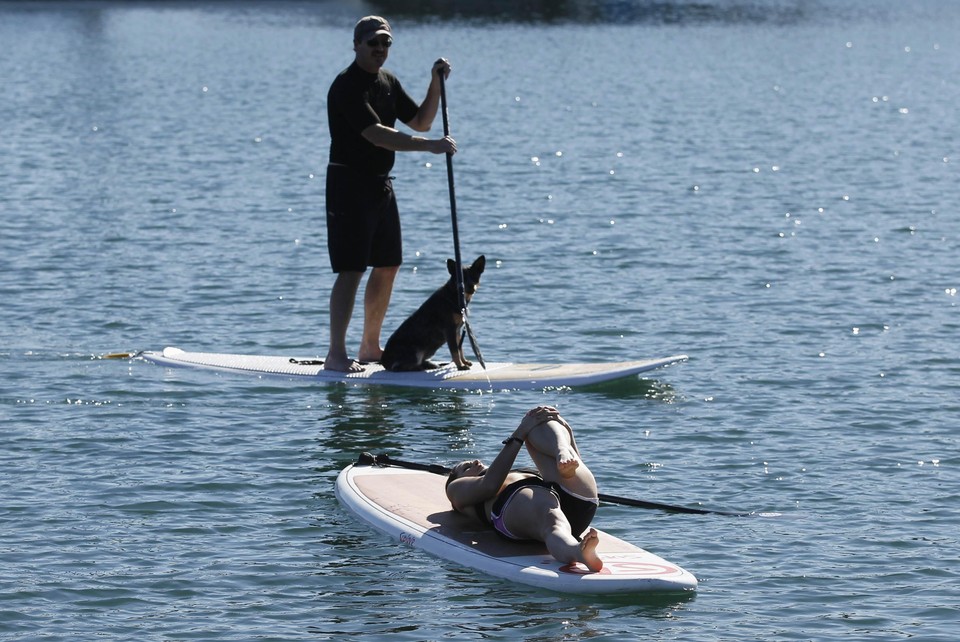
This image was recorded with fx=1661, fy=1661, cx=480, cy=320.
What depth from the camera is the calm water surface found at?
8.48 meters

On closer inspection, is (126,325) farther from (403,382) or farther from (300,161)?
(300,161)

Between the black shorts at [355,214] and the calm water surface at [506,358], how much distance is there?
109cm

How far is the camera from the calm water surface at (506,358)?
8.48 meters

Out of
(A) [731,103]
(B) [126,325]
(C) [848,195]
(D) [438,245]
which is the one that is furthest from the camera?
(A) [731,103]

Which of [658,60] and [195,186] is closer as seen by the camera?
[195,186]

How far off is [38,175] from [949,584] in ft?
67.1

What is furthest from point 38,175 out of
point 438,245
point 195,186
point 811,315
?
point 811,315

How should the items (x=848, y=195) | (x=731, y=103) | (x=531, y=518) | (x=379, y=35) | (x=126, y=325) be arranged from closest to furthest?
(x=531, y=518) < (x=379, y=35) < (x=126, y=325) < (x=848, y=195) < (x=731, y=103)

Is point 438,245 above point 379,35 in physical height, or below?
below

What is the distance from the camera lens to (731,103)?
38688 millimetres

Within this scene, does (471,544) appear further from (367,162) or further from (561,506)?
(367,162)

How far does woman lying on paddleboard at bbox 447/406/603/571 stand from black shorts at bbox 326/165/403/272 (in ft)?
13.0

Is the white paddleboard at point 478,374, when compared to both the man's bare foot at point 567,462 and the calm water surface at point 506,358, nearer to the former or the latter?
the calm water surface at point 506,358

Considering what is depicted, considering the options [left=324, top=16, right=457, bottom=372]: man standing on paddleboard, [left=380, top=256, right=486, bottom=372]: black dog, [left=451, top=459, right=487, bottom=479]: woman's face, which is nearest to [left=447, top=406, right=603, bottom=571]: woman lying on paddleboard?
[left=451, top=459, right=487, bottom=479]: woman's face
